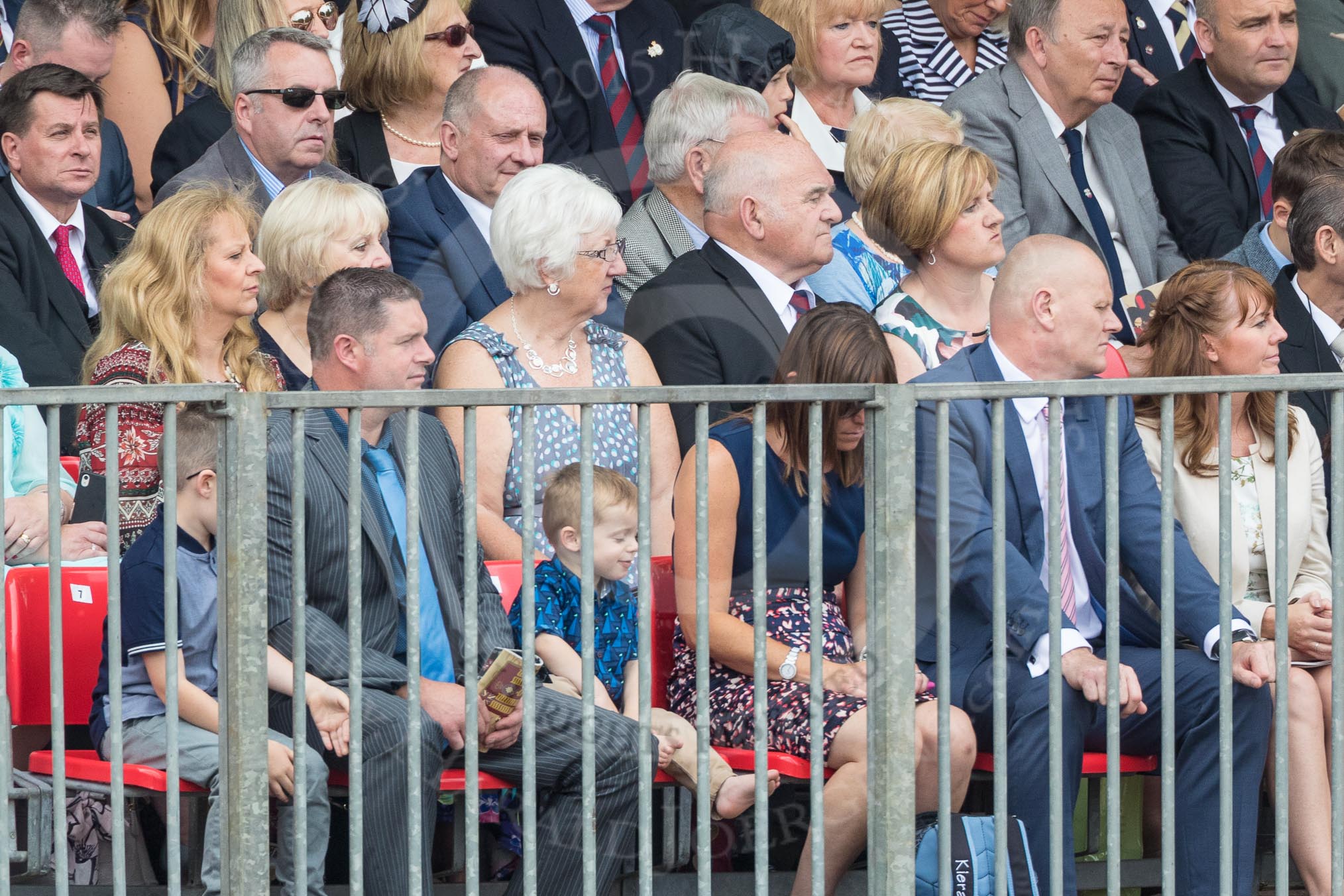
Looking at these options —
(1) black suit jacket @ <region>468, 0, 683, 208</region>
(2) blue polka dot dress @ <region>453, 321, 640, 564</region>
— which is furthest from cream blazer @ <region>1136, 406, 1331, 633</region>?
(1) black suit jacket @ <region>468, 0, 683, 208</region>

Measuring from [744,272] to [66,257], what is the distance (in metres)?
1.87

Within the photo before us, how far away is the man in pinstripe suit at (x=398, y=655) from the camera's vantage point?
138 inches

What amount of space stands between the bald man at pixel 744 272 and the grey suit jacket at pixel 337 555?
4.35 feet

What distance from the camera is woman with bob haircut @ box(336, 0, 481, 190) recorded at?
19.1 feet

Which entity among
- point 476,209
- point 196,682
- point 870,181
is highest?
point 870,181

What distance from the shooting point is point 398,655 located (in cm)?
378

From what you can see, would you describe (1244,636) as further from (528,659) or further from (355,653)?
(355,653)

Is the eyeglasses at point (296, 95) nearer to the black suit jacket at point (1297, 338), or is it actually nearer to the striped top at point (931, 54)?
the striped top at point (931, 54)

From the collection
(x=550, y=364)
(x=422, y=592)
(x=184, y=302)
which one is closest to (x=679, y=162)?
(x=550, y=364)

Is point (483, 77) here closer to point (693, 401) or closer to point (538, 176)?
point (538, 176)

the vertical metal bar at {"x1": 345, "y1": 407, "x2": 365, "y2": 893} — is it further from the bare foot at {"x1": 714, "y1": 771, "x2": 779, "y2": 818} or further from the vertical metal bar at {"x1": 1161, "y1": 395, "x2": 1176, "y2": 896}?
the vertical metal bar at {"x1": 1161, "y1": 395, "x2": 1176, "y2": 896}

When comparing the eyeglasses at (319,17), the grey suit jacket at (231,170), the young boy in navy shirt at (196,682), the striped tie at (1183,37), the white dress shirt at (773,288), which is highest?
the striped tie at (1183,37)

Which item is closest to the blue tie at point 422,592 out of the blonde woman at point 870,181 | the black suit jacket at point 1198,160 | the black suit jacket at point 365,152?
the blonde woman at point 870,181

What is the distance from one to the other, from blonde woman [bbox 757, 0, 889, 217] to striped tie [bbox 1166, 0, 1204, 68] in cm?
162
